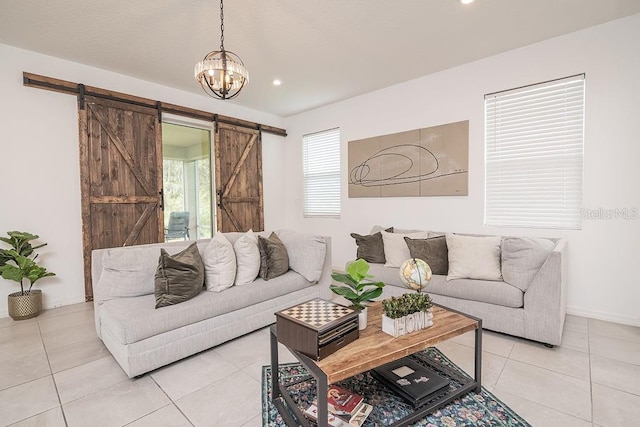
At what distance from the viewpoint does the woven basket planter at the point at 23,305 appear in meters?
3.16

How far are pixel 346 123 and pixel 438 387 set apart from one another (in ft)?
13.9

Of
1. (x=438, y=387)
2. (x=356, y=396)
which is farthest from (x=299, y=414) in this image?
(x=438, y=387)

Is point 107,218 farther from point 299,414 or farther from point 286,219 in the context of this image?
point 299,414

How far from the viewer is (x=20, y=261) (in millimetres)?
3121

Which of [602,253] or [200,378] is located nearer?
[200,378]

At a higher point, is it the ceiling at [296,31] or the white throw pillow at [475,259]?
the ceiling at [296,31]

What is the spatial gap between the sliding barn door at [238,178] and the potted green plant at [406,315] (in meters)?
3.99

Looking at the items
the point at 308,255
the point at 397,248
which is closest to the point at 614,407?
the point at 397,248

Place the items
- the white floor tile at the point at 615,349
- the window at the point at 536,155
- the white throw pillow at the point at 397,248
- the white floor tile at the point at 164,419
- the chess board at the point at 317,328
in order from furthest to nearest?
the white throw pillow at the point at 397,248
the window at the point at 536,155
the white floor tile at the point at 615,349
the white floor tile at the point at 164,419
the chess board at the point at 317,328

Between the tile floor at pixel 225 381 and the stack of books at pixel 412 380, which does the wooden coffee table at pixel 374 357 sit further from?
the tile floor at pixel 225 381

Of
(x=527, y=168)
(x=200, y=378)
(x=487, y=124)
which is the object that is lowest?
(x=200, y=378)

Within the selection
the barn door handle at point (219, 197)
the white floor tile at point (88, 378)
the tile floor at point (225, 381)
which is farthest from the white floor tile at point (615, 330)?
the barn door handle at point (219, 197)

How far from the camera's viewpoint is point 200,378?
212 centimetres

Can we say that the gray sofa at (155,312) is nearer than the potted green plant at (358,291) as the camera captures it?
No
